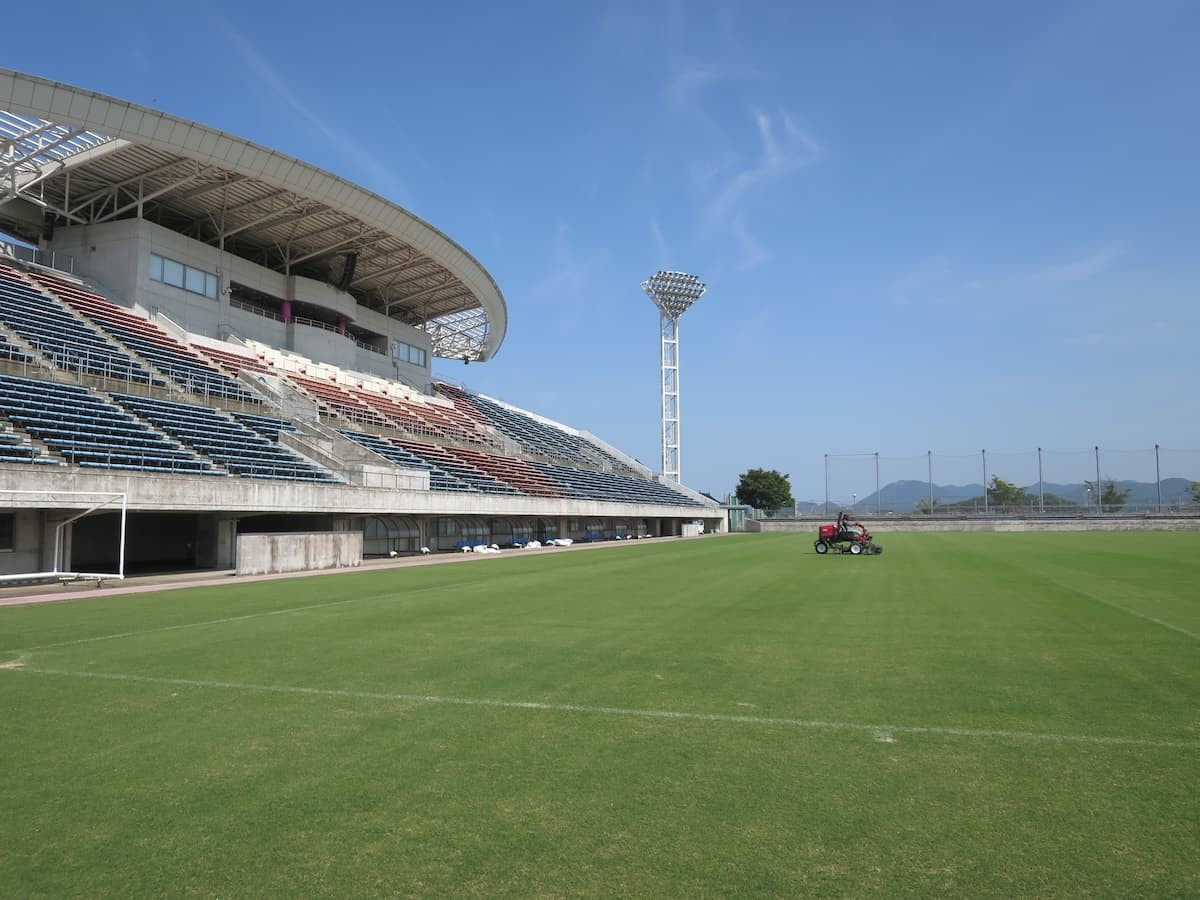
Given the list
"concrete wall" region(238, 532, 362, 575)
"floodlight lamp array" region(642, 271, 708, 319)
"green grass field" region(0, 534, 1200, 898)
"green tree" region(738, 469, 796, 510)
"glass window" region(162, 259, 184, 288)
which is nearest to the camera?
"green grass field" region(0, 534, 1200, 898)

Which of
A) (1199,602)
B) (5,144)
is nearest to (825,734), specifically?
(1199,602)

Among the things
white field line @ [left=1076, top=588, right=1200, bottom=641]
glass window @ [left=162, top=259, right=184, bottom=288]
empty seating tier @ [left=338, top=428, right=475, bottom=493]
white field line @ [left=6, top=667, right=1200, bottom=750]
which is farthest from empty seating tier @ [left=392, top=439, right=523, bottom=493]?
white field line @ [left=6, top=667, right=1200, bottom=750]

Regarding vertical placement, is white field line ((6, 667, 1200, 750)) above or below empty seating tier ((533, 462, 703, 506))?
below

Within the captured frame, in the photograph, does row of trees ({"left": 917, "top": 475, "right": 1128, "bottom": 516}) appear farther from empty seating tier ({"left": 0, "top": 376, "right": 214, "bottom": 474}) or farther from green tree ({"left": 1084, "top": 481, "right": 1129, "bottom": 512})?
empty seating tier ({"left": 0, "top": 376, "right": 214, "bottom": 474})

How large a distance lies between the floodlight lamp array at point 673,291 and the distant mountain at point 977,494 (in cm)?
2558

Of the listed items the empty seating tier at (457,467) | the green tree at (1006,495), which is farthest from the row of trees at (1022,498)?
the empty seating tier at (457,467)

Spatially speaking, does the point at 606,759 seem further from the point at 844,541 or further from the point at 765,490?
the point at 765,490

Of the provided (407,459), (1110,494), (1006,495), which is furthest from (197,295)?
(1110,494)

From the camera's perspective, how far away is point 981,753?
5.11 meters

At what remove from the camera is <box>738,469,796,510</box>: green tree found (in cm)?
10206

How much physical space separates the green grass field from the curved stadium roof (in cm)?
2463

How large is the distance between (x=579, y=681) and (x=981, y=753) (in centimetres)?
353

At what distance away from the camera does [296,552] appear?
22266 mm

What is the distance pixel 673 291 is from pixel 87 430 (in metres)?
65.8
